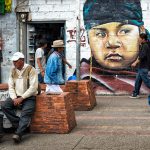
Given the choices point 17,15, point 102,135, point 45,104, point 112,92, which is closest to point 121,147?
point 102,135

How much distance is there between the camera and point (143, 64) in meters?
14.1

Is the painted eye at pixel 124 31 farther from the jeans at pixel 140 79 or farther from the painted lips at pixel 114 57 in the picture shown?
the jeans at pixel 140 79

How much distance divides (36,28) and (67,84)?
14.7 feet

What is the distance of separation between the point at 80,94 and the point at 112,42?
3.47 m

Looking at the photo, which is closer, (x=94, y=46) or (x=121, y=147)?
(x=121, y=147)

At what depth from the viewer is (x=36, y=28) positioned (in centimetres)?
1656

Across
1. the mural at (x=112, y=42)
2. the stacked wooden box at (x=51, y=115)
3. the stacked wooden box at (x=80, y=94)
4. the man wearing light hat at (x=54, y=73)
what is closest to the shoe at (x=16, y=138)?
the stacked wooden box at (x=51, y=115)

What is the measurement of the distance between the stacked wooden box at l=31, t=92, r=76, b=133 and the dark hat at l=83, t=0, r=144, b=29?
6.56m

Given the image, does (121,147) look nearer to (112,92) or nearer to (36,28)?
(112,92)

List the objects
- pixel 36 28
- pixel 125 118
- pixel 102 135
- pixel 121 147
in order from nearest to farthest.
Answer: pixel 121 147
pixel 102 135
pixel 125 118
pixel 36 28

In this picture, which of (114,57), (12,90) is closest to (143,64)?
(114,57)

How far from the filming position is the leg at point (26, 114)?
348 inches

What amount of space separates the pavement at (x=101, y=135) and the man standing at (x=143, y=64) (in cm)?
199

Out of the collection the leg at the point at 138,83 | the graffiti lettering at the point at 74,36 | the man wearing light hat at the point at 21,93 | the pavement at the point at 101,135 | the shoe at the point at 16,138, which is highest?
the graffiti lettering at the point at 74,36
